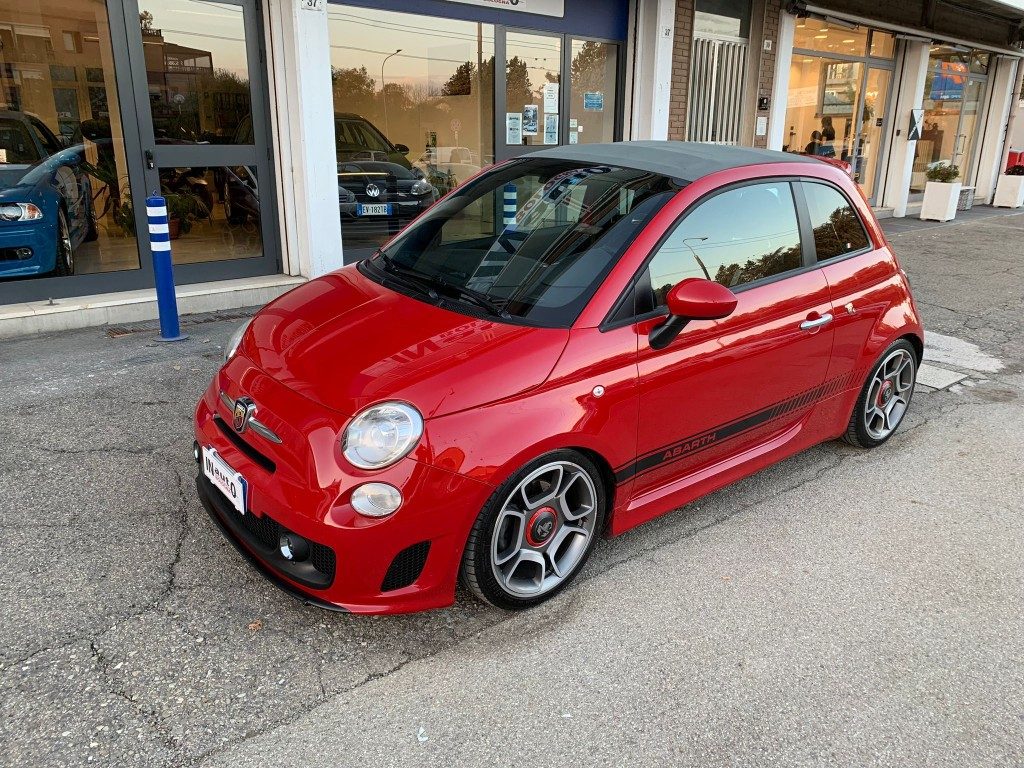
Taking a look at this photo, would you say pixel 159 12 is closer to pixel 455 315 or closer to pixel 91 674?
pixel 455 315

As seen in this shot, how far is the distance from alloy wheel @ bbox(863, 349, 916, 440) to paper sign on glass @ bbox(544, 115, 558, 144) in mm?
6419

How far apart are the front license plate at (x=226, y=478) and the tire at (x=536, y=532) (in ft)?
2.65

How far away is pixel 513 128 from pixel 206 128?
3844mm

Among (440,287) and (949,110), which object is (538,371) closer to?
(440,287)

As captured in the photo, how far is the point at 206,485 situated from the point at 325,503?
821 millimetres

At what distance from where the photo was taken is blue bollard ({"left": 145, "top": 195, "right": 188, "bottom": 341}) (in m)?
5.51

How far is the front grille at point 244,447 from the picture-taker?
2.61 metres

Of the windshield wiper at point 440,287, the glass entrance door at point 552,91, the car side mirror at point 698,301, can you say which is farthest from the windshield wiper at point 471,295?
the glass entrance door at point 552,91

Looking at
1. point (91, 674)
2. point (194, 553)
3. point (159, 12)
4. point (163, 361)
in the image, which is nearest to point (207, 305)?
point (163, 361)

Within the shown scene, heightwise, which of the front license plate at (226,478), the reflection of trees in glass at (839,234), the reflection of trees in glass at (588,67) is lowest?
the front license plate at (226,478)

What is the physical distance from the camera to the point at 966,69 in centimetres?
1672

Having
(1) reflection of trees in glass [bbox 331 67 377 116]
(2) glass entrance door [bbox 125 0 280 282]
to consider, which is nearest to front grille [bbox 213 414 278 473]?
(2) glass entrance door [bbox 125 0 280 282]

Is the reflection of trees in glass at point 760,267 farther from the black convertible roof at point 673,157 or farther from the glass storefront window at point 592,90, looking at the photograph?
the glass storefront window at point 592,90

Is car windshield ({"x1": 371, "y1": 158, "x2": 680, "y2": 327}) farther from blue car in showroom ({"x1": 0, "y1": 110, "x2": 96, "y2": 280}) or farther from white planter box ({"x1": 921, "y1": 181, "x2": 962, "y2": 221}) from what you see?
white planter box ({"x1": 921, "y1": 181, "x2": 962, "y2": 221})
